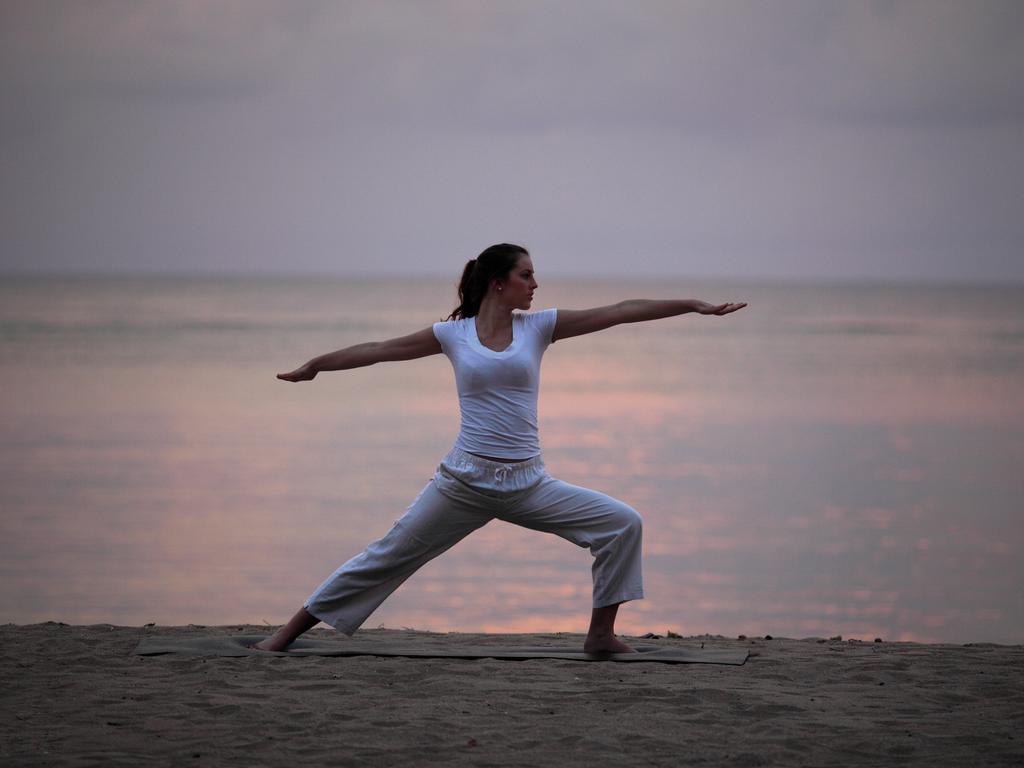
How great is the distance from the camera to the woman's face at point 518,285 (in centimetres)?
679

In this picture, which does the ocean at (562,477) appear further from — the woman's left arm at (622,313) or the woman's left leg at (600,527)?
the woman's left arm at (622,313)

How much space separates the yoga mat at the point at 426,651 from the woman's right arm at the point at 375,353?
4.54 feet

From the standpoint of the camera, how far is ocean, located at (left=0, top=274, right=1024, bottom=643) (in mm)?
11539

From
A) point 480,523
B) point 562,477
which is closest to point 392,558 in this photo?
point 480,523

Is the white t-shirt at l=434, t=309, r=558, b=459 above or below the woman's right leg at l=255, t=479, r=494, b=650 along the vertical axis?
above

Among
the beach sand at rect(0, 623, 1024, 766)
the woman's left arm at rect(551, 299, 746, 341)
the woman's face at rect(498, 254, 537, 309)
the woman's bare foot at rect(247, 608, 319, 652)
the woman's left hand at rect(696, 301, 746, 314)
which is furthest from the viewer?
the woman's bare foot at rect(247, 608, 319, 652)

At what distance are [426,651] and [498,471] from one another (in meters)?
1.02

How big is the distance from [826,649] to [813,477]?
11.8 meters

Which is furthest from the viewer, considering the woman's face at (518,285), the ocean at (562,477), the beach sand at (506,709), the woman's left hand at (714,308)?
the ocean at (562,477)

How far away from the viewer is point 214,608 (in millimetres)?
11281

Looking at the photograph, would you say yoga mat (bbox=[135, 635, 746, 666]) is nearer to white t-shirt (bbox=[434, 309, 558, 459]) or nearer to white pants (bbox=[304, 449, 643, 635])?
white pants (bbox=[304, 449, 643, 635])

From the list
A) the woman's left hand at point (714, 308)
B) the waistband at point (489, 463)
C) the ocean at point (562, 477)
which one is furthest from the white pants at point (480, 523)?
the ocean at point (562, 477)

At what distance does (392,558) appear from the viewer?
22.4ft

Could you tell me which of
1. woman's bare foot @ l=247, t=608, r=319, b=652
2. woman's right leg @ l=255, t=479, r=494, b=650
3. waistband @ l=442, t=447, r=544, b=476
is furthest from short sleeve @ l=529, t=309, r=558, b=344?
woman's bare foot @ l=247, t=608, r=319, b=652
